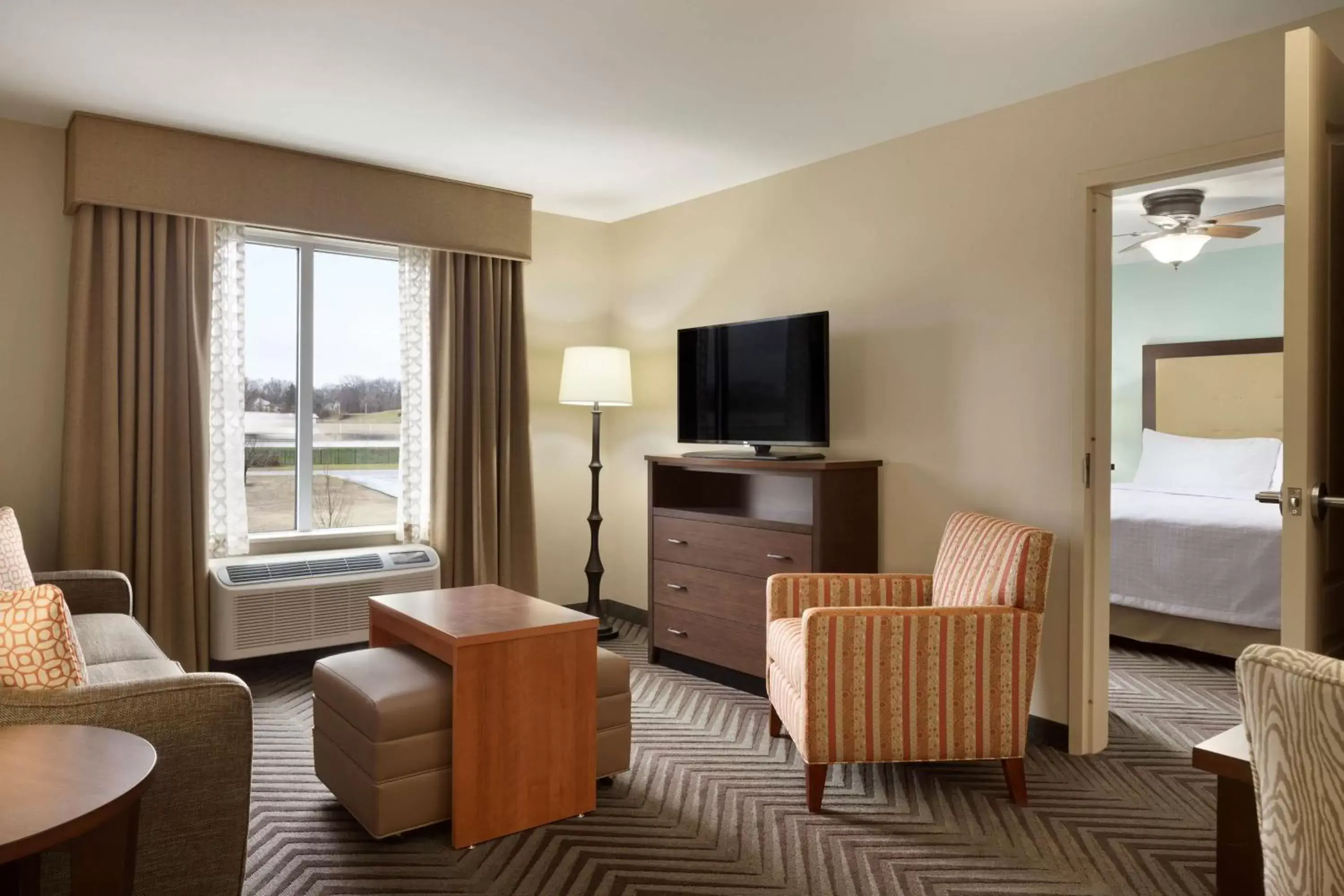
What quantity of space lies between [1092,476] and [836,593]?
3.32ft

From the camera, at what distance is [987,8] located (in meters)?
Answer: 2.64

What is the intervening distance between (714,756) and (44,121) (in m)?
3.78

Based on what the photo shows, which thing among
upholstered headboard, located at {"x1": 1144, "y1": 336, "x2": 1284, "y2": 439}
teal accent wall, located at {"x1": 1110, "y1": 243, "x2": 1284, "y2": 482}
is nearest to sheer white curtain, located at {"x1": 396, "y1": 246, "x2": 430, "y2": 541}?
teal accent wall, located at {"x1": 1110, "y1": 243, "x2": 1284, "y2": 482}

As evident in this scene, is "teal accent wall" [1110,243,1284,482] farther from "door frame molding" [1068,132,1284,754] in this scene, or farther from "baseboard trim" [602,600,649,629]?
"baseboard trim" [602,600,649,629]

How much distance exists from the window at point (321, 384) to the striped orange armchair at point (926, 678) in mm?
2811

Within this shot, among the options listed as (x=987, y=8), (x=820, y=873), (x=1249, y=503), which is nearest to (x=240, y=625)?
(x=820, y=873)

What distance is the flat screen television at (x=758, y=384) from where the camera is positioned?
12.9ft

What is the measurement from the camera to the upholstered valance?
3.69 metres

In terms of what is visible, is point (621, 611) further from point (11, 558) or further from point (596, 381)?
point (11, 558)

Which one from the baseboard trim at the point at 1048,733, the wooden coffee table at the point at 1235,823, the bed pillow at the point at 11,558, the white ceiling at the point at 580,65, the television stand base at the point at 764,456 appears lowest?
the baseboard trim at the point at 1048,733

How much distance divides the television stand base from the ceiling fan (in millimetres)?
2234

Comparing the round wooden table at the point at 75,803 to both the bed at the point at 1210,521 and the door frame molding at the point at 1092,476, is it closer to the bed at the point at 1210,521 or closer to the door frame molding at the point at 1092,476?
the door frame molding at the point at 1092,476

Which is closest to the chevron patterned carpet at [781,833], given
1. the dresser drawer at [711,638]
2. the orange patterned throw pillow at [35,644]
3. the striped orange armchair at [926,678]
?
the striped orange armchair at [926,678]

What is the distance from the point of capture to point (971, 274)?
358cm
